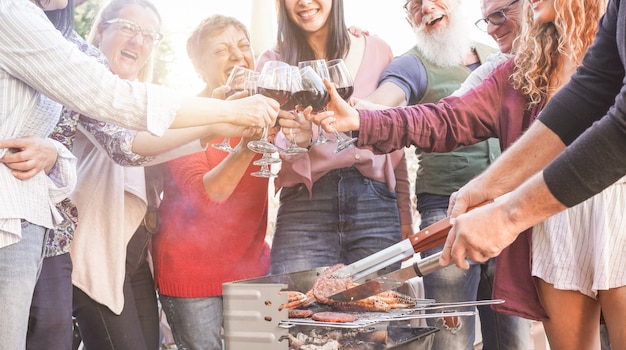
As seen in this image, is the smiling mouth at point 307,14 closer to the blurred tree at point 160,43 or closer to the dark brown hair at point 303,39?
the dark brown hair at point 303,39

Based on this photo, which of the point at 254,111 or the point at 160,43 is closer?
the point at 254,111

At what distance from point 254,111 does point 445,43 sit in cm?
89

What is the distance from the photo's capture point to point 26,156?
1.28 m

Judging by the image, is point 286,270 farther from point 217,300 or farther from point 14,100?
point 14,100

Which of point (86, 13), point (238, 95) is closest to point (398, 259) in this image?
point (238, 95)

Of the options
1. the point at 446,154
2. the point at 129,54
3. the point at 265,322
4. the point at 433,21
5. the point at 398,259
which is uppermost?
the point at 433,21

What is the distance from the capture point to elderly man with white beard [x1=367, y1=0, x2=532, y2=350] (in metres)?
2.13

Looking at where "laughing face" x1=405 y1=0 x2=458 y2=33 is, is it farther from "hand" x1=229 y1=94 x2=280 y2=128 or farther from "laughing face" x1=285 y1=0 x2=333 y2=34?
"hand" x1=229 y1=94 x2=280 y2=128

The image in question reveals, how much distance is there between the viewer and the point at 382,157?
2.14 metres

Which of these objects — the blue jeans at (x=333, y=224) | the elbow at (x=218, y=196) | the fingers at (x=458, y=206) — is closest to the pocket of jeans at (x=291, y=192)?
the blue jeans at (x=333, y=224)

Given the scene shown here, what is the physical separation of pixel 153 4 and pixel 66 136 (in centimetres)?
66

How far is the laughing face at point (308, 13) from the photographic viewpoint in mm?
2125

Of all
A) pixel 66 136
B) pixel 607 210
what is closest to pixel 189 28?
pixel 66 136

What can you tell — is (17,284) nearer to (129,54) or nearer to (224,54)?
(129,54)
